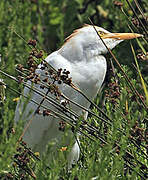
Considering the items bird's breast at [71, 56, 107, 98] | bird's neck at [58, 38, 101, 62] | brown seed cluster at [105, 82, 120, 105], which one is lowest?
brown seed cluster at [105, 82, 120, 105]

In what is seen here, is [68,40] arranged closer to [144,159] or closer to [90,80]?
[90,80]

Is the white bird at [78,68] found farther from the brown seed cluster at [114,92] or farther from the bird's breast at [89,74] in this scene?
the brown seed cluster at [114,92]

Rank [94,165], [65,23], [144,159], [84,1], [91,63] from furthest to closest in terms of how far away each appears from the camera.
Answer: [84,1], [65,23], [91,63], [144,159], [94,165]

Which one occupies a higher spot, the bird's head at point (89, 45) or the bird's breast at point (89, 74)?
the bird's head at point (89, 45)

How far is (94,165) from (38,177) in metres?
0.15

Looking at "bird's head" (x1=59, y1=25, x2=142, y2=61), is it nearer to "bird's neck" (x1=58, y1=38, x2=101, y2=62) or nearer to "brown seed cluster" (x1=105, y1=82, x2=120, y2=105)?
"bird's neck" (x1=58, y1=38, x2=101, y2=62)

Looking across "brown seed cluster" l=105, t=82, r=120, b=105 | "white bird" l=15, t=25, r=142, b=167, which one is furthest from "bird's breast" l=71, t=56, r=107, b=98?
"brown seed cluster" l=105, t=82, r=120, b=105

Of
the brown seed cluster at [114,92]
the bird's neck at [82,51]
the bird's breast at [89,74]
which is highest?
the bird's neck at [82,51]

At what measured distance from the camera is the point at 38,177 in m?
1.33

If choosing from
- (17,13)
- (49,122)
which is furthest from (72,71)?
(17,13)

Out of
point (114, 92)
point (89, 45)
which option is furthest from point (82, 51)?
point (114, 92)

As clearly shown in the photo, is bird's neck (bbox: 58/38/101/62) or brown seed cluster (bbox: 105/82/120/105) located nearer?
brown seed cluster (bbox: 105/82/120/105)

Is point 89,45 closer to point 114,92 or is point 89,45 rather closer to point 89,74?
point 89,74

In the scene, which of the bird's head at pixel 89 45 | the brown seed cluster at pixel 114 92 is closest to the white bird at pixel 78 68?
the bird's head at pixel 89 45
